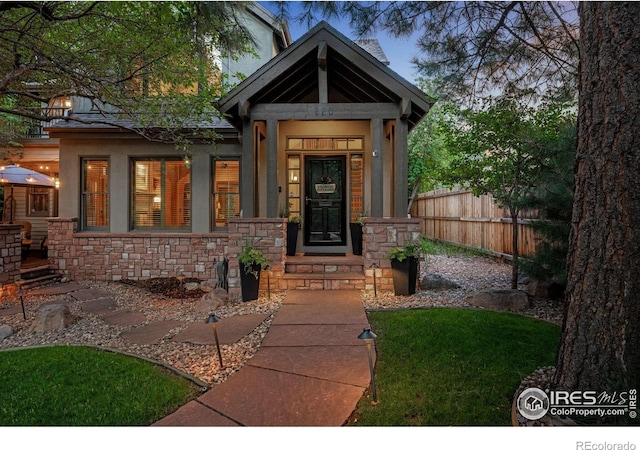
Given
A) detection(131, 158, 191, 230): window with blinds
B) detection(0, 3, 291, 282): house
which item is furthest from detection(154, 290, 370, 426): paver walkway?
detection(0, 3, 291, 282): house

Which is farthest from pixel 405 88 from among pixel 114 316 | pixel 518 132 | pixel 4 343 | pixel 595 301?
pixel 4 343

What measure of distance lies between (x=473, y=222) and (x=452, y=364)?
771 centimetres

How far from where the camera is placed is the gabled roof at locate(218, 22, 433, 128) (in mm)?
5238

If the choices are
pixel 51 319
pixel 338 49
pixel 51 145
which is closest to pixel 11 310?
pixel 51 319

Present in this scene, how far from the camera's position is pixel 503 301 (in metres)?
4.25

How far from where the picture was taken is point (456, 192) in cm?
1062

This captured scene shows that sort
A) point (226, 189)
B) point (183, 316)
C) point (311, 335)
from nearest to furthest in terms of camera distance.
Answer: point (311, 335) < point (183, 316) < point (226, 189)

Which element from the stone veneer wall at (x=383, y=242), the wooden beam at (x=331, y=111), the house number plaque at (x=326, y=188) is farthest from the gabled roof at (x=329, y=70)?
the house number plaque at (x=326, y=188)

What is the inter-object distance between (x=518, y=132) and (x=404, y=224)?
6.74ft

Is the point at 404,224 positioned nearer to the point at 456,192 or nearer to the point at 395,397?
the point at 395,397

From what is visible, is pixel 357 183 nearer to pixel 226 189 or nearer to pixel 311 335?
pixel 226 189

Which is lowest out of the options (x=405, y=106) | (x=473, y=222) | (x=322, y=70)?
(x=473, y=222)
